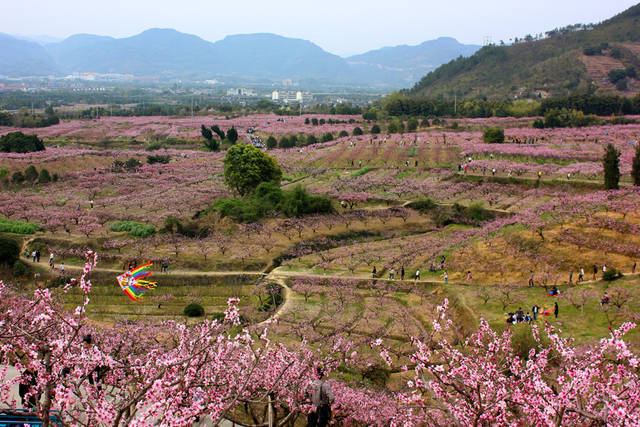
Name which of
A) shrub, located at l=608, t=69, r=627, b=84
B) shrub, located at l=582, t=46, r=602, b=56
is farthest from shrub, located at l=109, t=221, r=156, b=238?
shrub, located at l=582, t=46, r=602, b=56

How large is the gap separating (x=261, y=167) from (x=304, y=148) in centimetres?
3596

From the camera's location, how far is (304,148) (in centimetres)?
9525

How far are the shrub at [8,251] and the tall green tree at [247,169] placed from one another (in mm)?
24033

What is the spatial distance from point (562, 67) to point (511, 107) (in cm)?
5194

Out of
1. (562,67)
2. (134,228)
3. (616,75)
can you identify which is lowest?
(134,228)

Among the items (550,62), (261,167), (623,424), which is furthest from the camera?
(550,62)

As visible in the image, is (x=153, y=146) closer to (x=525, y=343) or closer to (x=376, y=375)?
(x=376, y=375)

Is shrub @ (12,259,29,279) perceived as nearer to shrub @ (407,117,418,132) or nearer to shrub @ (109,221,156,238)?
shrub @ (109,221,156,238)

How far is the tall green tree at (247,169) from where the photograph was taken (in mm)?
58812

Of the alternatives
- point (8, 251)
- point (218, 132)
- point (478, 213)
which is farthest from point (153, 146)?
point (478, 213)

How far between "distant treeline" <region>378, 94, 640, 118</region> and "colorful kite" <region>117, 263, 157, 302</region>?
98.2 m

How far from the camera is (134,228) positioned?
47531 millimetres

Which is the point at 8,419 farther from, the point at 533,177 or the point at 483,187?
the point at 533,177

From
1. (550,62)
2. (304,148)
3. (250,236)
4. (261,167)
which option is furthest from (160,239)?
(550,62)
